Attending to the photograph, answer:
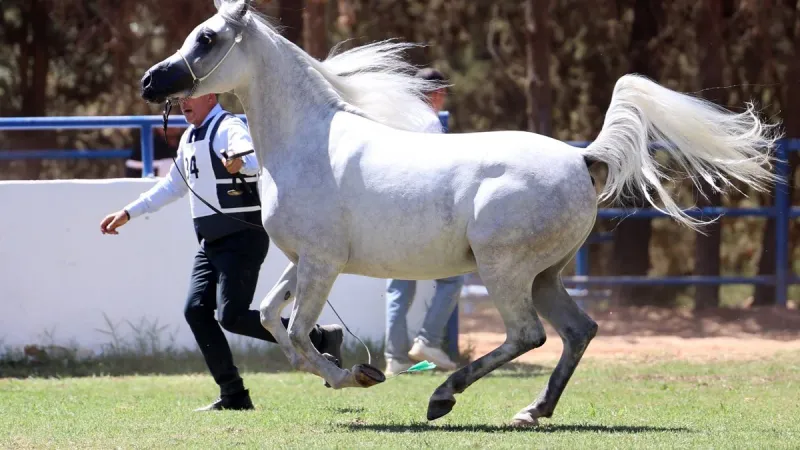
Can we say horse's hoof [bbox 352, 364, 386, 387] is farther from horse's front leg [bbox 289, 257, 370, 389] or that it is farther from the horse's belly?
the horse's belly

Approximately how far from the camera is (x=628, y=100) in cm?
682

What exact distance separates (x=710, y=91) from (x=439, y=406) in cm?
854

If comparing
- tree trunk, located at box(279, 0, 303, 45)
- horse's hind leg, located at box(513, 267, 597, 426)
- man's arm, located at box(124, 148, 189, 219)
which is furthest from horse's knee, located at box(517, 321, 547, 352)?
tree trunk, located at box(279, 0, 303, 45)

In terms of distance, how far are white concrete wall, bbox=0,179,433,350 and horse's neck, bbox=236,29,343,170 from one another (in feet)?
10.9

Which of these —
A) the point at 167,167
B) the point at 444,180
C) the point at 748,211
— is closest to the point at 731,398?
the point at 444,180

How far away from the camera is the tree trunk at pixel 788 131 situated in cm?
1467

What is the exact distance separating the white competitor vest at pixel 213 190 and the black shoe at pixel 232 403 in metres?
0.92

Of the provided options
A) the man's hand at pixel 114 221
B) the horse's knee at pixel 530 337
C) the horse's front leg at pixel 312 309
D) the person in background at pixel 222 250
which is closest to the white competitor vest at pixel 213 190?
the person in background at pixel 222 250

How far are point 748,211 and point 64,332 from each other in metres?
6.50

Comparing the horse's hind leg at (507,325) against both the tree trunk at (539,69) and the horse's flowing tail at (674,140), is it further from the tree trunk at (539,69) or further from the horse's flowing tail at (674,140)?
the tree trunk at (539,69)

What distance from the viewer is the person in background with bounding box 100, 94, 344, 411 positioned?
25.1 feet

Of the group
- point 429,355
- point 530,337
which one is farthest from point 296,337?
point 429,355

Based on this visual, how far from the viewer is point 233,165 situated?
7.35 meters

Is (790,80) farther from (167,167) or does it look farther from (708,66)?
(167,167)
